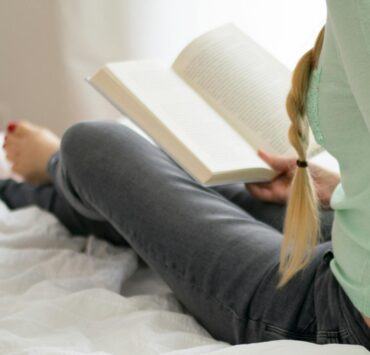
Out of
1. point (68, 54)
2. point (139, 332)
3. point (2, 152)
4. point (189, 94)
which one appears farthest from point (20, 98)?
point (139, 332)

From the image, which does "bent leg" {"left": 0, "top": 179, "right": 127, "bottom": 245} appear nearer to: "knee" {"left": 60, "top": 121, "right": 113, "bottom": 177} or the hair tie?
"knee" {"left": 60, "top": 121, "right": 113, "bottom": 177}

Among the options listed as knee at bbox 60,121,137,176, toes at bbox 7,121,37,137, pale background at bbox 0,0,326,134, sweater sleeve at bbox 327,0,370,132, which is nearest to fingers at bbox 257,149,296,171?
knee at bbox 60,121,137,176

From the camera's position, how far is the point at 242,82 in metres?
1.01

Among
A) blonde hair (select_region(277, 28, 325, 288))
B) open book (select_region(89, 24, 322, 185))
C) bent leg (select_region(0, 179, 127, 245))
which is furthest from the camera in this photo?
bent leg (select_region(0, 179, 127, 245))

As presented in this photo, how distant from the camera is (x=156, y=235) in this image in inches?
31.7

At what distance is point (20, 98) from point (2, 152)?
0.54 m

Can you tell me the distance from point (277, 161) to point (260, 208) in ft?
0.25

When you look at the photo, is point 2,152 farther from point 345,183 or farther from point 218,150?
point 345,183

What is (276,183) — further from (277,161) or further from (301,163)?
(301,163)

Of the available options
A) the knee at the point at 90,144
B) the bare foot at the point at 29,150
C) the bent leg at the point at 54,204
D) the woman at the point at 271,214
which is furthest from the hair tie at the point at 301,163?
the bare foot at the point at 29,150

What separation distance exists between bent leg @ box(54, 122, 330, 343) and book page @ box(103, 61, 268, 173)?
0.04m

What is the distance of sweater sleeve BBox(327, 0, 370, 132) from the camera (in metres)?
0.54

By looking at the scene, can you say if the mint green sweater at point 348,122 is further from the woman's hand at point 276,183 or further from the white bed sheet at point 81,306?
the woman's hand at point 276,183

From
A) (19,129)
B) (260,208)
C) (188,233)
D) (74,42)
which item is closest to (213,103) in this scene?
(260,208)
